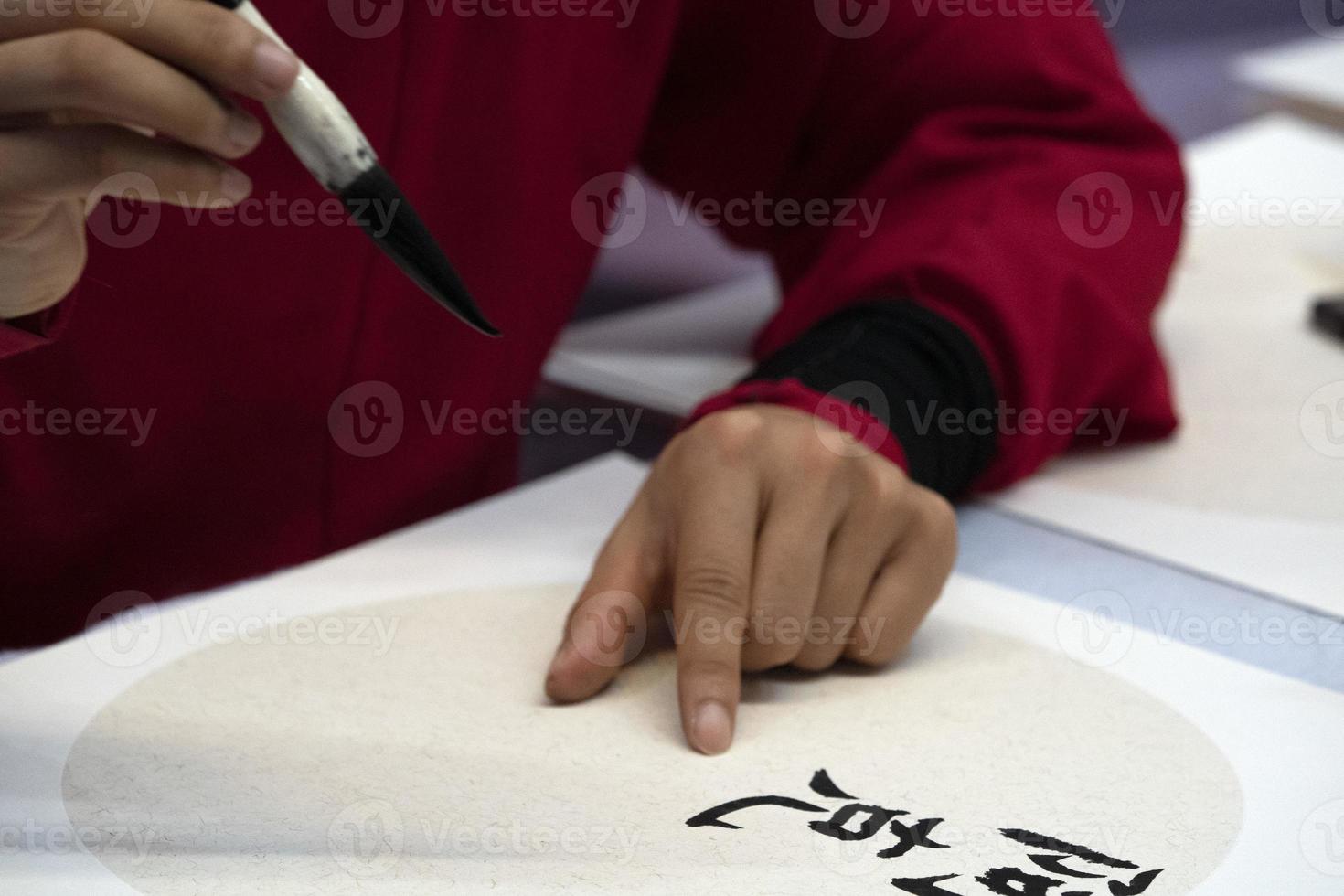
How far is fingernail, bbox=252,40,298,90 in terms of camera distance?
0.30 meters

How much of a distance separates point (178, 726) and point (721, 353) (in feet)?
1.31

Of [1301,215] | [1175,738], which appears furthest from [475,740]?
[1301,215]

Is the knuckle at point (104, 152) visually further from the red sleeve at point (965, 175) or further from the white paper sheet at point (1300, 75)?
the white paper sheet at point (1300, 75)
